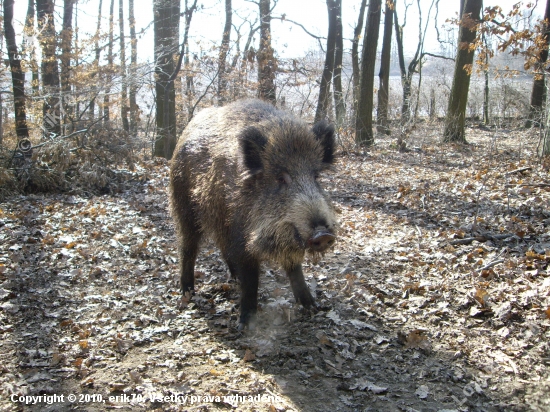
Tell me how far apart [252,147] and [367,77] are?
12.2 m

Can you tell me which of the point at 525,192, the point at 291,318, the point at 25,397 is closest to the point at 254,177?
the point at 291,318

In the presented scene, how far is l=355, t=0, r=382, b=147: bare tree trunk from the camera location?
15.0 meters

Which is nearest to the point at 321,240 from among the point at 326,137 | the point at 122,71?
the point at 326,137

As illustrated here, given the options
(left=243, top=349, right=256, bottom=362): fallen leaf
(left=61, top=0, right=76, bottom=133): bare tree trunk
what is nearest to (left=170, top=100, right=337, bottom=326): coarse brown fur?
(left=243, top=349, right=256, bottom=362): fallen leaf

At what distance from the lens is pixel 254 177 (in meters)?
4.09

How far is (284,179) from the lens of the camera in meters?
4.00

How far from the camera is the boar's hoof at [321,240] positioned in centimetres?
329

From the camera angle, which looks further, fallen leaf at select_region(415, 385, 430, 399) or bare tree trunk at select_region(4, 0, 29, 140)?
bare tree trunk at select_region(4, 0, 29, 140)

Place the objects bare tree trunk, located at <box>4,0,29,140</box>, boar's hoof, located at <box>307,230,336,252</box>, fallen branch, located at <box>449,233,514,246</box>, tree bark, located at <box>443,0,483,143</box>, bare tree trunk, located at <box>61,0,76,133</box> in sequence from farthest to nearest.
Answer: bare tree trunk, located at <box>61,0,76,133</box> < tree bark, located at <box>443,0,483,143</box> < bare tree trunk, located at <box>4,0,29,140</box> < fallen branch, located at <box>449,233,514,246</box> < boar's hoof, located at <box>307,230,336,252</box>

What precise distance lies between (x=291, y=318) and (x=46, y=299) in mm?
2608

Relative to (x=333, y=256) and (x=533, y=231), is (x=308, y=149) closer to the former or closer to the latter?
(x=333, y=256)

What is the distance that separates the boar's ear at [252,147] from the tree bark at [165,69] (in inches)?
361

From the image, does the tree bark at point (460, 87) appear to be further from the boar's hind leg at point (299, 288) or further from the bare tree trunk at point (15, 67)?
the bare tree trunk at point (15, 67)

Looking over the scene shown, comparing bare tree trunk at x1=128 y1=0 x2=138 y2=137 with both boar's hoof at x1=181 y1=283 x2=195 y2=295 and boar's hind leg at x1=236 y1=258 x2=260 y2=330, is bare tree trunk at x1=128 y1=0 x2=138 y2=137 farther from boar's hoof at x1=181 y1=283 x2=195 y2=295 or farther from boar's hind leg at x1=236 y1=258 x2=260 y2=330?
boar's hind leg at x1=236 y1=258 x2=260 y2=330
